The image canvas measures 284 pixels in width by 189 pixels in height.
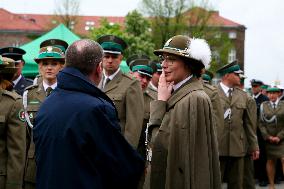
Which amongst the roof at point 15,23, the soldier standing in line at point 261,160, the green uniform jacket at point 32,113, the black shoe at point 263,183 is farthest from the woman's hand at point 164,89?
the roof at point 15,23

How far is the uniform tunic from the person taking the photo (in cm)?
1265

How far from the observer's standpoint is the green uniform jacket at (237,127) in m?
9.33

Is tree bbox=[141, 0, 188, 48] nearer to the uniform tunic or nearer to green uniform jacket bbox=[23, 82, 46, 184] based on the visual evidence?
the uniform tunic

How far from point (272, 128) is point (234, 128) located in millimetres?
Answer: 3753

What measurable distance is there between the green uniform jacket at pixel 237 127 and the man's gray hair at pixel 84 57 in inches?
214

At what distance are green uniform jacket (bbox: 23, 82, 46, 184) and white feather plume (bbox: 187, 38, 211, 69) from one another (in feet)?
6.72

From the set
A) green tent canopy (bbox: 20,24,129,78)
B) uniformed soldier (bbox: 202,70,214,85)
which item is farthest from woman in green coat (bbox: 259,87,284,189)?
green tent canopy (bbox: 20,24,129,78)

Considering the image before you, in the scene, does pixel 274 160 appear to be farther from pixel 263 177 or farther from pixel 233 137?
pixel 233 137

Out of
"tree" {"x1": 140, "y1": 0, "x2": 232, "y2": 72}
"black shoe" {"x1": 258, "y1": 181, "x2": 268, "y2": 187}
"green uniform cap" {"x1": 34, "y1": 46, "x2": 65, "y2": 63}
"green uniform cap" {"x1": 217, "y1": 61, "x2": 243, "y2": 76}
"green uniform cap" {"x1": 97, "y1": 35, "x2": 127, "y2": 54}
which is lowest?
"black shoe" {"x1": 258, "y1": 181, "x2": 268, "y2": 187}

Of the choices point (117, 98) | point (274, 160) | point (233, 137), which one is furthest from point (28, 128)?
point (274, 160)

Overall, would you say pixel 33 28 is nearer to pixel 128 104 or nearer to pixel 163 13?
pixel 163 13

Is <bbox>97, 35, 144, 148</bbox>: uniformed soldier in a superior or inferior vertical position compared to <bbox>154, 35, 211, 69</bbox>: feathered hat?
inferior

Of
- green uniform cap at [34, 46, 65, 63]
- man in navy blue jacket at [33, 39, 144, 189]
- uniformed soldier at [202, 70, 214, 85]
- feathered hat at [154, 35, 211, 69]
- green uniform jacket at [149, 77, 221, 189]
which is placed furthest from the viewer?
uniformed soldier at [202, 70, 214, 85]

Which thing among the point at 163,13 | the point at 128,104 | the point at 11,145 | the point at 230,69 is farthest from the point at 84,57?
the point at 163,13
